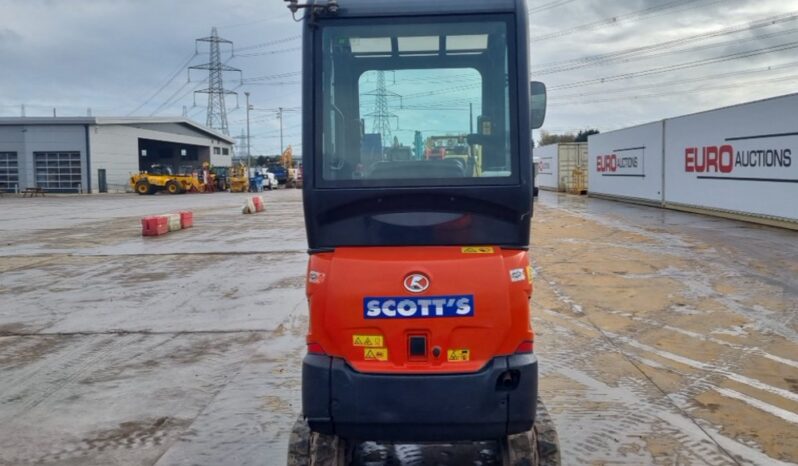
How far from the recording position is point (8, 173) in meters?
60.2

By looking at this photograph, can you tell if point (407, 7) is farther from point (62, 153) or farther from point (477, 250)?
point (62, 153)

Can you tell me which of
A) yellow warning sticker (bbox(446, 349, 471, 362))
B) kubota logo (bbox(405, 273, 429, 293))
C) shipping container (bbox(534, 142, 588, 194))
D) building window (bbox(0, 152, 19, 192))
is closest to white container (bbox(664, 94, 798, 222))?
shipping container (bbox(534, 142, 588, 194))

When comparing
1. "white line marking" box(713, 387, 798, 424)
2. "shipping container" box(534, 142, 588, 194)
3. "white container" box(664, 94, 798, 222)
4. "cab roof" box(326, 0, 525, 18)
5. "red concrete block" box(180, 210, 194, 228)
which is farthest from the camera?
"shipping container" box(534, 142, 588, 194)

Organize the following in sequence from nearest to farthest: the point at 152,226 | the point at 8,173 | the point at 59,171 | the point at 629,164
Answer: the point at 152,226 → the point at 629,164 → the point at 59,171 → the point at 8,173

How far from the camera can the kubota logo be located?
3.76 meters

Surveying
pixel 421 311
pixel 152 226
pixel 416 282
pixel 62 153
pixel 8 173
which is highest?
pixel 62 153

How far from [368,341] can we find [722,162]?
2261 cm

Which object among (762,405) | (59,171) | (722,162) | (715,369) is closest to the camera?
(762,405)

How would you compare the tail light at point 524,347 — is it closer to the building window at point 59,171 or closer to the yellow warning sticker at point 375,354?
the yellow warning sticker at point 375,354

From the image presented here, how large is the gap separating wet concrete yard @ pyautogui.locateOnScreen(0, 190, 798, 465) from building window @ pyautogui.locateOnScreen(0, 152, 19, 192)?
49.1m

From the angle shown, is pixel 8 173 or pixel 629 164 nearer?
pixel 629 164

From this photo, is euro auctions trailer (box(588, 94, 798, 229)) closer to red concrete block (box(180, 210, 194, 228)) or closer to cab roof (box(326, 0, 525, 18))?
red concrete block (box(180, 210, 194, 228))

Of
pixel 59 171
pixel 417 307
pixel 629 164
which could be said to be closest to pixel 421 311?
pixel 417 307

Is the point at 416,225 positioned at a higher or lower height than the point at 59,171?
lower
